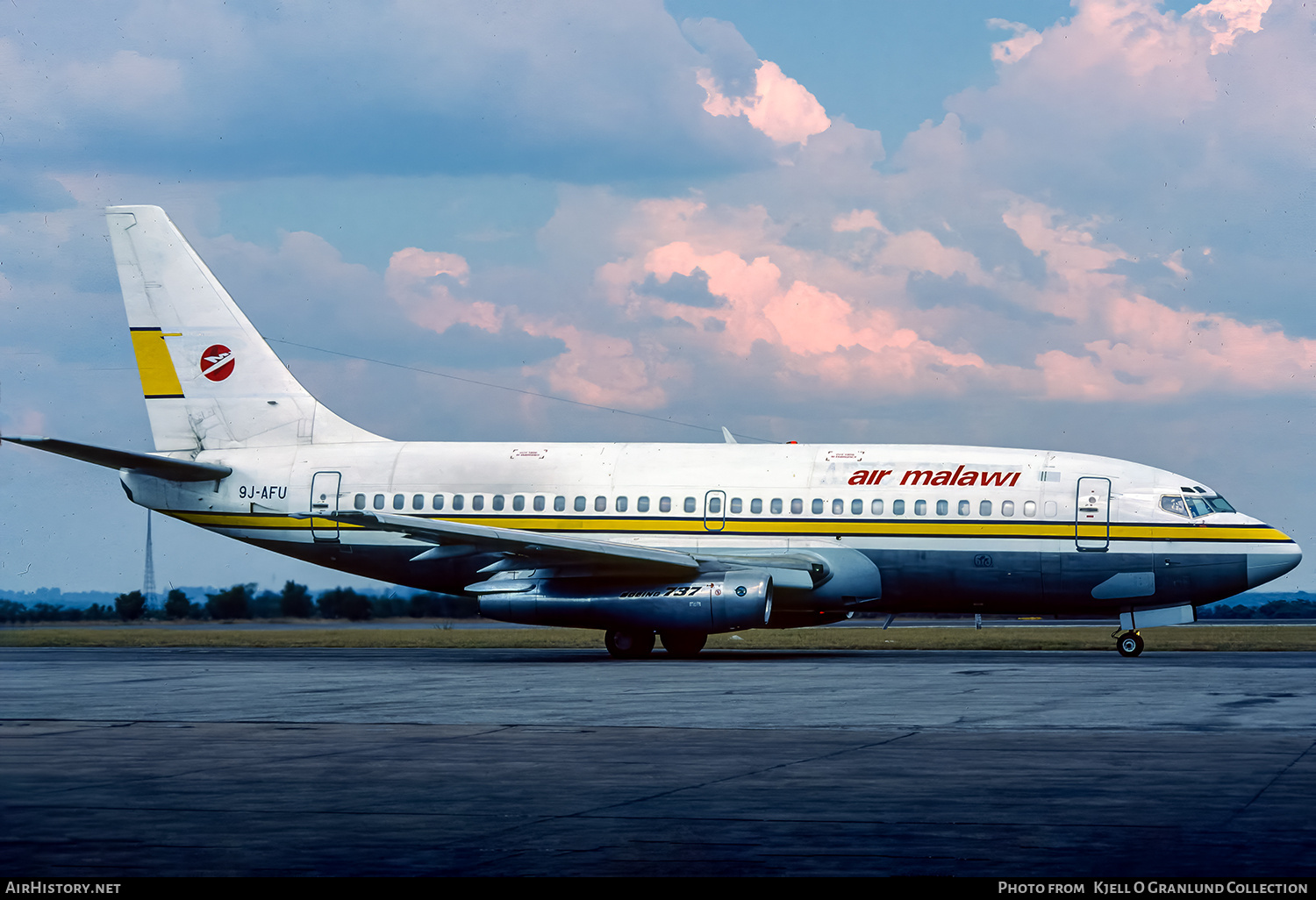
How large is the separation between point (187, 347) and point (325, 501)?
6.15 meters

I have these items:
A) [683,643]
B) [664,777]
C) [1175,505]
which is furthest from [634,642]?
[664,777]

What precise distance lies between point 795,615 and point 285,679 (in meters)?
11.2

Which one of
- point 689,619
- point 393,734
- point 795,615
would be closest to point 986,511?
point 795,615

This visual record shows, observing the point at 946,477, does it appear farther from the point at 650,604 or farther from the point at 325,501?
the point at 325,501

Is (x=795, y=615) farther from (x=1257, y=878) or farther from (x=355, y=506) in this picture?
(x=1257, y=878)

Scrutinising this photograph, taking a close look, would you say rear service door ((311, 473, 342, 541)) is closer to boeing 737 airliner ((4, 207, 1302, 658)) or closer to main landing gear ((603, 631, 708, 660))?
boeing 737 airliner ((4, 207, 1302, 658))

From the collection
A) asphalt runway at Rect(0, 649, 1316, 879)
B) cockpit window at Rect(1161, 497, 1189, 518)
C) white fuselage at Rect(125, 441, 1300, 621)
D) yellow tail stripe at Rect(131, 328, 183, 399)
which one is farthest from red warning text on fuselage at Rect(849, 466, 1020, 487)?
yellow tail stripe at Rect(131, 328, 183, 399)

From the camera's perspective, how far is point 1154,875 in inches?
277

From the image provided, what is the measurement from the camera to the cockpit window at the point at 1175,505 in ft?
92.1

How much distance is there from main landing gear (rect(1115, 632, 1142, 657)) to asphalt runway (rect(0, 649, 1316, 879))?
7062 mm

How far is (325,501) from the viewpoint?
1254 inches

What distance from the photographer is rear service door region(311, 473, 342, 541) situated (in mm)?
31797

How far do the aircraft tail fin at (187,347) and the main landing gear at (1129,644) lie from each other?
61.9 ft

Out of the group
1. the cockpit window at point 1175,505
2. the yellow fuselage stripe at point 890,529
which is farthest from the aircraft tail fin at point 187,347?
the cockpit window at point 1175,505
